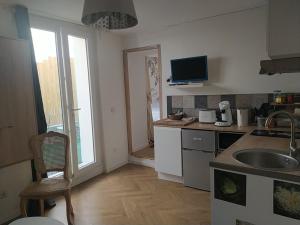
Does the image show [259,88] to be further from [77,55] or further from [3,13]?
[3,13]

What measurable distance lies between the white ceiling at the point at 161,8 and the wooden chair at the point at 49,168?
57.1 inches

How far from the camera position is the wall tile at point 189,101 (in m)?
3.63

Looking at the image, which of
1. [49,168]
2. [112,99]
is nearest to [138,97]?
[112,99]

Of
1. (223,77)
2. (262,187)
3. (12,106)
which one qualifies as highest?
(223,77)

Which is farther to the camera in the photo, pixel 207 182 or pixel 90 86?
pixel 90 86

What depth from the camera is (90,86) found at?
3586 millimetres

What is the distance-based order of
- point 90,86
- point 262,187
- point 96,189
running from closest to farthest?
point 262,187 < point 96,189 < point 90,86

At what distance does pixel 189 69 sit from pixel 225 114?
2.77 feet

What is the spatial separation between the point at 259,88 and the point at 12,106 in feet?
9.80

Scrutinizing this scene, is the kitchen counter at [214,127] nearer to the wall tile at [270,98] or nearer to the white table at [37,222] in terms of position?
the wall tile at [270,98]

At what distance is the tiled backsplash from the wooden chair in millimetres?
1848

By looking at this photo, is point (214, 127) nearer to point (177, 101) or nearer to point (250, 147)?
point (177, 101)

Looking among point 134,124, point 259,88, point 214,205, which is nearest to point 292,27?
point 214,205

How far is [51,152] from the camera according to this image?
2.68 m
